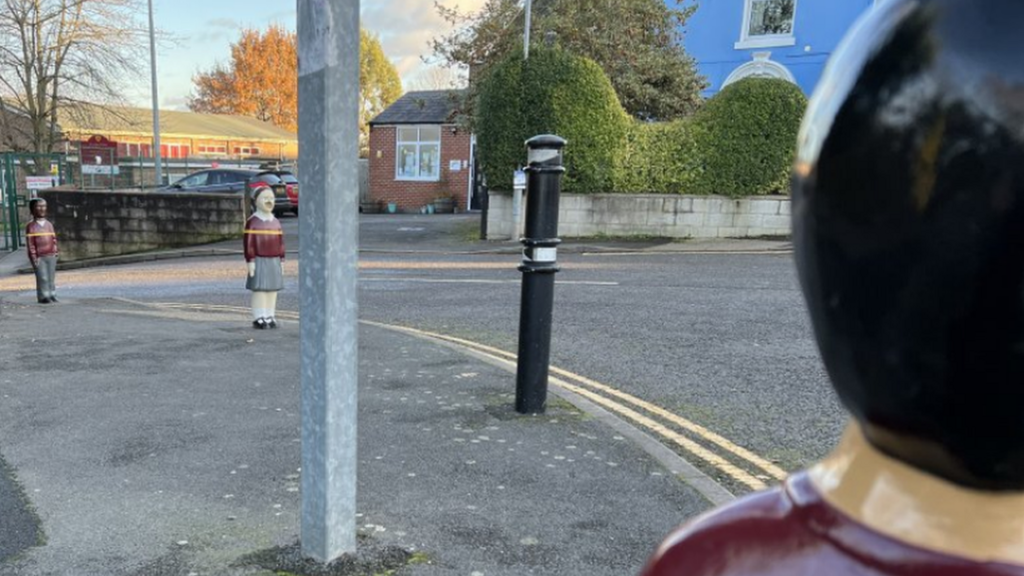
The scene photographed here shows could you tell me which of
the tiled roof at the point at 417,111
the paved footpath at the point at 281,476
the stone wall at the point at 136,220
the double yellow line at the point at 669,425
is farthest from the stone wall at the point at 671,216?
the tiled roof at the point at 417,111

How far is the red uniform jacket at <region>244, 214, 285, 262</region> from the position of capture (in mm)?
6893

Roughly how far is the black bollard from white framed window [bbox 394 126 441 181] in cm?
2567

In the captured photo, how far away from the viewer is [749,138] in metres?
15.4

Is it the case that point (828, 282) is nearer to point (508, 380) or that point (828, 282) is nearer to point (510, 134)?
point (508, 380)

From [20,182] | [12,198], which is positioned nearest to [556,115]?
[12,198]

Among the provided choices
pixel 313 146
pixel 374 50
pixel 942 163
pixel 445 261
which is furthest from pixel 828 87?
pixel 374 50

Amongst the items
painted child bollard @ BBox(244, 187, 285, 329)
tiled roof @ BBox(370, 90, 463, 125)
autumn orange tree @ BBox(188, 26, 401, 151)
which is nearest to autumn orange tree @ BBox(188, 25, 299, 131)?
autumn orange tree @ BBox(188, 26, 401, 151)

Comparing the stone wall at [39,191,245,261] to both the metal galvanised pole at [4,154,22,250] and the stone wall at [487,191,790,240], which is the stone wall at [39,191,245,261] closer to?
the metal galvanised pole at [4,154,22,250]

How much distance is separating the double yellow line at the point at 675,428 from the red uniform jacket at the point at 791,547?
282 centimetres

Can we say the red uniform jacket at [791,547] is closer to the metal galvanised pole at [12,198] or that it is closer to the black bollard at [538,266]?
the black bollard at [538,266]

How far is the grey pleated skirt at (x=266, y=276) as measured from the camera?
6961 mm

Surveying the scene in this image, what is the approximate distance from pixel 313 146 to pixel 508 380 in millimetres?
3040

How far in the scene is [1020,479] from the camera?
657 millimetres

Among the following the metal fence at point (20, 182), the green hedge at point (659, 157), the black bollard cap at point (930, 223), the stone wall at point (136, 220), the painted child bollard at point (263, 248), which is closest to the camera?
the black bollard cap at point (930, 223)
